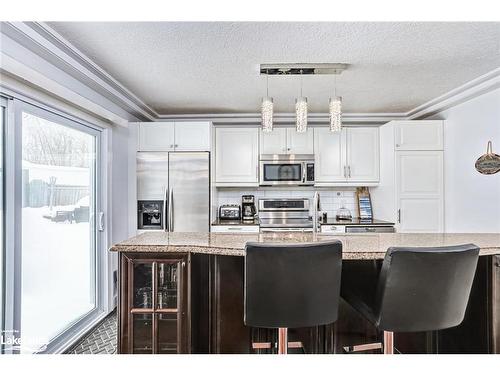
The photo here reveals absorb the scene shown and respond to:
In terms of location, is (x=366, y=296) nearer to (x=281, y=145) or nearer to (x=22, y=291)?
(x=22, y=291)

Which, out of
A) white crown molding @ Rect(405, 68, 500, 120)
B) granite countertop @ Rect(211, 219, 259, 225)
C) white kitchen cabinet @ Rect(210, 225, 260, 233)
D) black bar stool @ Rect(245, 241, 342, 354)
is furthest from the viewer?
granite countertop @ Rect(211, 219, 259, 225)

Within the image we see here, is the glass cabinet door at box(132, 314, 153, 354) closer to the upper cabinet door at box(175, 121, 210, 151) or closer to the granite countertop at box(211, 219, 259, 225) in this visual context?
the granite countertop at box(211, 219, 259, 225)

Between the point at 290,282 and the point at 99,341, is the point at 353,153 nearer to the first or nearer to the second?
the point at 290,282

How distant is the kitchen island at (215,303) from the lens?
69.5 inches

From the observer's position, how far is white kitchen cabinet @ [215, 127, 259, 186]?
13.5 ft

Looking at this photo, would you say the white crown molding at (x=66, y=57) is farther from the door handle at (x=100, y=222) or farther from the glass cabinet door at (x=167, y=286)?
the glass cabinet door at (x=167, y=286)

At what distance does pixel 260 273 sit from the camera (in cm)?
138

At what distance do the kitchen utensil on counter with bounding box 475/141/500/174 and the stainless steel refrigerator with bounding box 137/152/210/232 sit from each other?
9.50 feet

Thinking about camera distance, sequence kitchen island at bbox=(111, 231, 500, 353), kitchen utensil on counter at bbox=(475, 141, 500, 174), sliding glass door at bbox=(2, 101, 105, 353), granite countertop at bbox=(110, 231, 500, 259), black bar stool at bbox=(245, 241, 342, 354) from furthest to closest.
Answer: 1. kitchen utensil on counter at bbox=(475, 141, 500, 174)
2. sliding glass door at bbox=(2, 101, 105, 353)
3. kitchen island at bbox=(111, 231, 500, 353)
4. granite countertop at bbox=(110, 231, 500, 259)
5. black bar stool at bbox=(245, 241, 342, 354)

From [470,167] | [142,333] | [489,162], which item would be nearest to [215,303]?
[142,333]

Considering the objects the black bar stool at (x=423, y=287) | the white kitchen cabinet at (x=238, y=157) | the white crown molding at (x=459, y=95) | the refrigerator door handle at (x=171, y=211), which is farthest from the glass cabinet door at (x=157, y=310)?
the white crown molding at (x=459, y=95)

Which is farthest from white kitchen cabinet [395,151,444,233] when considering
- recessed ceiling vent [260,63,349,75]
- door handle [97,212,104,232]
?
door handle [97,212,104,232]
